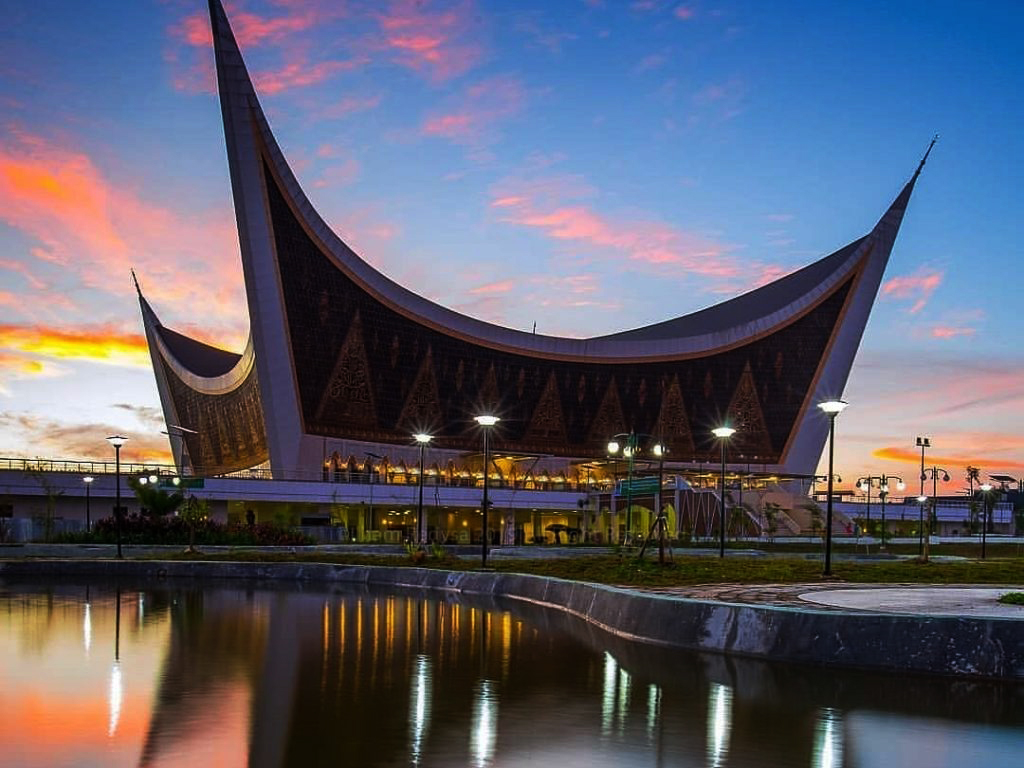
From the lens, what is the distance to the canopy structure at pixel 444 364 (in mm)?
43844

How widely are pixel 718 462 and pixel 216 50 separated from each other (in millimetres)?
35918

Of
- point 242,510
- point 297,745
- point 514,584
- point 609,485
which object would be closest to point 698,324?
point 609,485

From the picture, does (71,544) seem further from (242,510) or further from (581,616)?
(581,616)

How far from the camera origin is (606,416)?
5938cm

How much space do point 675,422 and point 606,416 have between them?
4.15 meters

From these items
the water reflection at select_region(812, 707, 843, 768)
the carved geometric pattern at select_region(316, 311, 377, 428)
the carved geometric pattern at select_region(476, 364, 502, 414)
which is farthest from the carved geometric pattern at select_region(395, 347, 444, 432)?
the water reflection at select_region(812, 707, 843, 768)

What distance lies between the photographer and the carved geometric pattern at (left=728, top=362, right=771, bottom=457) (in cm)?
6125

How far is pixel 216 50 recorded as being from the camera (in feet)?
132

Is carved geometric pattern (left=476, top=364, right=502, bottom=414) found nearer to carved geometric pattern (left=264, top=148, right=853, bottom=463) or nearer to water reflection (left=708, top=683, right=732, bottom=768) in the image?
carved geometric pattern (left=264, top=148, right=853, bottom=463)

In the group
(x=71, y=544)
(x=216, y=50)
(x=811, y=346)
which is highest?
(x=216, y=50)

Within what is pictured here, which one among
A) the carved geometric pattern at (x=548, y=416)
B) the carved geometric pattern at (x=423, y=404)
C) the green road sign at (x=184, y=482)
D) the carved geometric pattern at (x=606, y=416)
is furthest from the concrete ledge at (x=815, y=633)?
the carved geometric pattern at (x=606, y=416)

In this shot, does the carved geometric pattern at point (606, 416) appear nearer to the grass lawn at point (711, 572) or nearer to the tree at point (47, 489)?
the tree at point (47, 489)

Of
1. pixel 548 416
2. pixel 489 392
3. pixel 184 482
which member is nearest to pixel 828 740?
pixel 184 482

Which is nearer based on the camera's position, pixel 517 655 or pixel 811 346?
pixel 517 655
